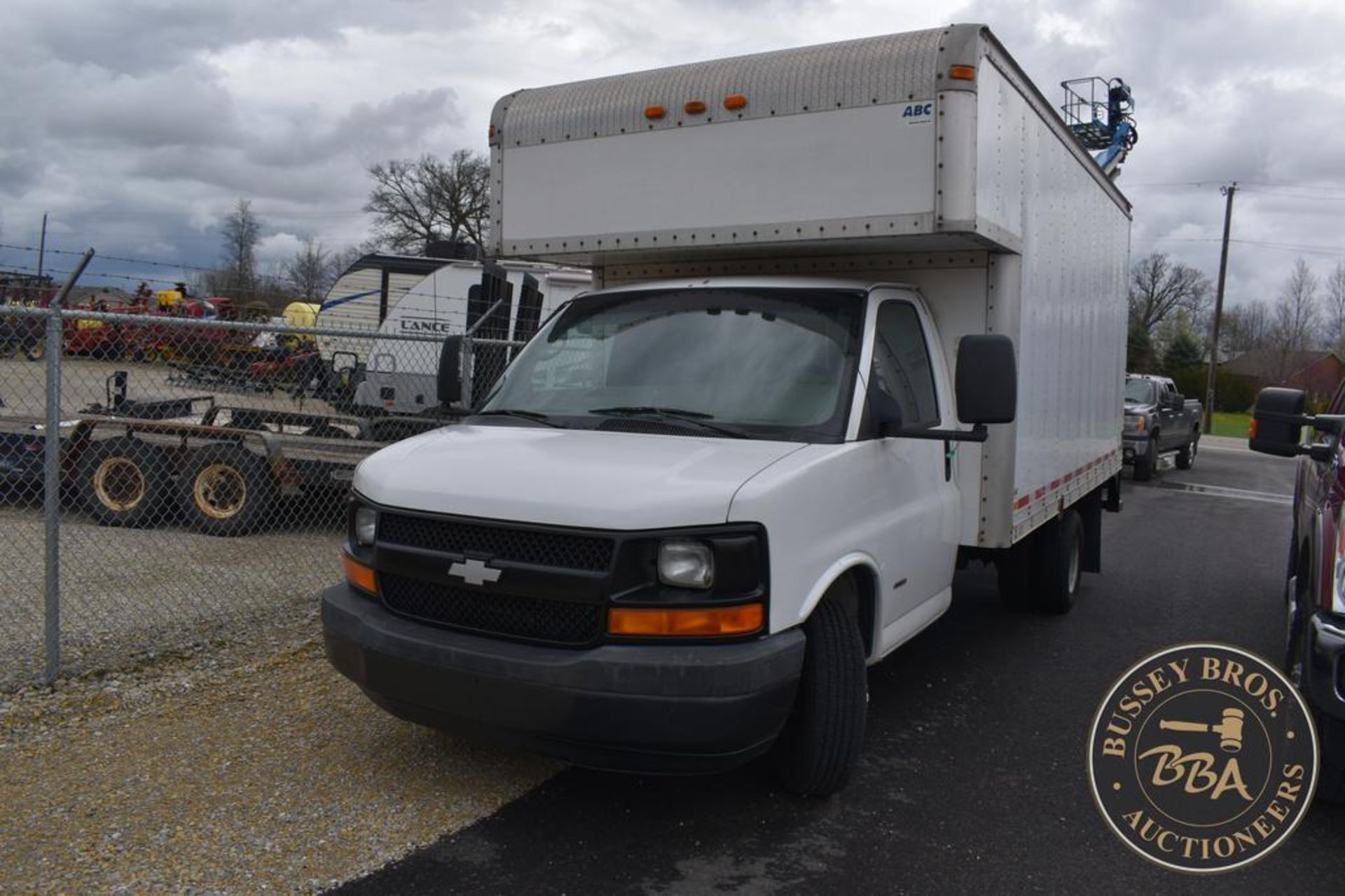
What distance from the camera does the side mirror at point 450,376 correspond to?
513 cm

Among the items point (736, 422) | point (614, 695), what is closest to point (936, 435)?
point (736, 422)

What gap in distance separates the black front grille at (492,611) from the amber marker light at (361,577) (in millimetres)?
Result: 54

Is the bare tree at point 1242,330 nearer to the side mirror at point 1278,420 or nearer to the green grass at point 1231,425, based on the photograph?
the green grass at point 1231,425

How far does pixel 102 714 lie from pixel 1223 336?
294 ft

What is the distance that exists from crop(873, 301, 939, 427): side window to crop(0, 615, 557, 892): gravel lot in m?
2.16

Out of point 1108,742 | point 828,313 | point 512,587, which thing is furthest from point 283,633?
point 1108,742

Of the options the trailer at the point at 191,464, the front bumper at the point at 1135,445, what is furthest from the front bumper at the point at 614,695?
A: the front bumper at the point at 1135,445

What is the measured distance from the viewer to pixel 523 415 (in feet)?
14.8

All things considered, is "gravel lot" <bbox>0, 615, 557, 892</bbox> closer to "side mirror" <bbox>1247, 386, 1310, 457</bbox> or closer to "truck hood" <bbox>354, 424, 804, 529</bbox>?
"truck hood" <bbox>354, 424, 804, 529</bbox>

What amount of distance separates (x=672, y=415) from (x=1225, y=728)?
2637mm

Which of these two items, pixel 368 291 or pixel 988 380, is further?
pixel 368 291

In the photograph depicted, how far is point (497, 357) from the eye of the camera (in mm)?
11164

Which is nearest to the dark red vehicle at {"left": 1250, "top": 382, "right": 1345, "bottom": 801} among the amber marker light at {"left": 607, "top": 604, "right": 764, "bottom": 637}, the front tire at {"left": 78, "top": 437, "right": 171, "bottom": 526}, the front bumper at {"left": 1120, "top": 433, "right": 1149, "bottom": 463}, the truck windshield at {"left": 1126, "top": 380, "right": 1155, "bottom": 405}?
the amber marker light at {"left": 607, "top": 604, "right": 764, "bottom": 637}

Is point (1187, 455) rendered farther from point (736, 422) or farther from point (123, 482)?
point (736, 422)
